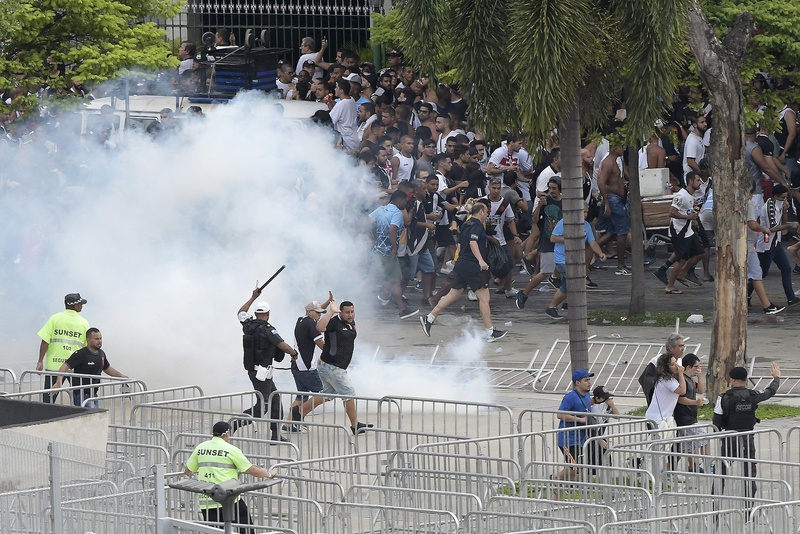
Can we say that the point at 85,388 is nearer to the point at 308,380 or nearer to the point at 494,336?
the point at 308,380

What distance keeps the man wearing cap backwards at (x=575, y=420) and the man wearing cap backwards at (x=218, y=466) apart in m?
2.69

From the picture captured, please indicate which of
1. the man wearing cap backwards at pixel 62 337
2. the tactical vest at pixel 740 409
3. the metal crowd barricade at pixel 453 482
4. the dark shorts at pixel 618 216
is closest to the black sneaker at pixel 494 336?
the dark shorts at pixel 618 216

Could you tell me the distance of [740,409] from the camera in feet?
43.3

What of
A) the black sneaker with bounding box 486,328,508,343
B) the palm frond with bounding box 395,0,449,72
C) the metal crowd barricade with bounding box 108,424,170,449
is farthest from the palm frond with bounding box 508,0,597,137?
the black sneaker with bounding box 486,328,508,343

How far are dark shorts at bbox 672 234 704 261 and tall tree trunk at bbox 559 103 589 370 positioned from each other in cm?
698

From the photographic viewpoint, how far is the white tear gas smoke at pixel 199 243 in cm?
1864

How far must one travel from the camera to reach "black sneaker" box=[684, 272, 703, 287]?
23422 mm

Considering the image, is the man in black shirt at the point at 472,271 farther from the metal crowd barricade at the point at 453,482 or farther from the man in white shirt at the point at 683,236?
the metal crowd barricade at the point at 453,482

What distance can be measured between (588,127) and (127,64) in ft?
29.1

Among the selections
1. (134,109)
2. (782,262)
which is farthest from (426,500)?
(134,109)

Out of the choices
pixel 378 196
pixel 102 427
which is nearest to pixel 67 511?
pixel 102 427

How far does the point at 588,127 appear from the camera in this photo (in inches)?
653

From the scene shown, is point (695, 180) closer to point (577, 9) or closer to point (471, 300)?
point (471, 300)

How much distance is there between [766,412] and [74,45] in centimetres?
1179
